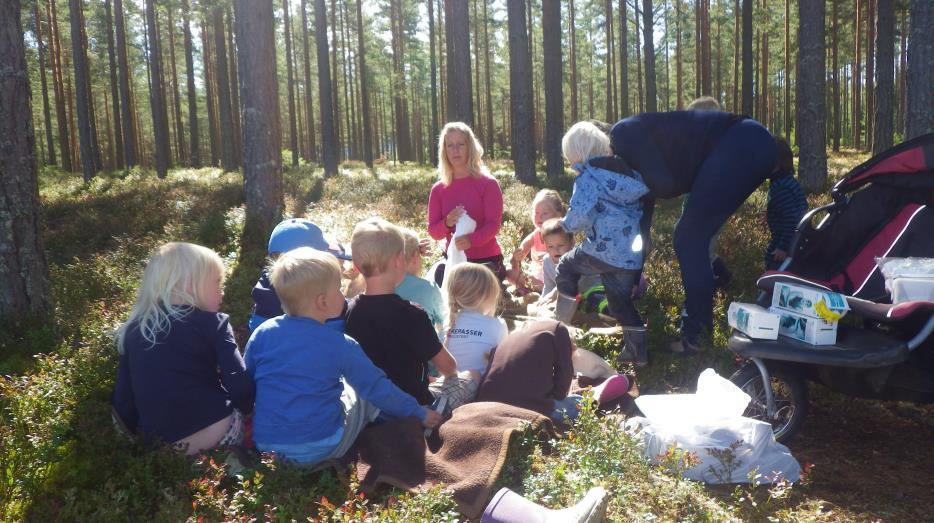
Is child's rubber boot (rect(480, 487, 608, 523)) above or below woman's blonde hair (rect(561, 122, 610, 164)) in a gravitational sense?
below

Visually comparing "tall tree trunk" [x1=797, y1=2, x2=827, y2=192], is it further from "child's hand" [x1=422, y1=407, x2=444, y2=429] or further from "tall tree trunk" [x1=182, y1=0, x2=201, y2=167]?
"tall tree trunk" [x1=182, y1=0, x2=201, y2=167]

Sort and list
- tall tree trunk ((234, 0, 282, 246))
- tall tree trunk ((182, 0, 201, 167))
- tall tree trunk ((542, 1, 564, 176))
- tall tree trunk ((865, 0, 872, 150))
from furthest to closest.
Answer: tall tree trunk ((182, 0, 201, 167)) < tall tree trunk ((865, 0, 872, 150)) < tall tree trunk ((542, 1, 564, 176)) < tall tree trunk ((234, 0, 282, 246))

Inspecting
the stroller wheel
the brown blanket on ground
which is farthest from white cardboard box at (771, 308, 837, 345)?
the brown blanket on ground

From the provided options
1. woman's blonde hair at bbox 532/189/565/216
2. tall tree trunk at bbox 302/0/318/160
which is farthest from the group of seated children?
tall tree trunk at bbox 302/0/318/160

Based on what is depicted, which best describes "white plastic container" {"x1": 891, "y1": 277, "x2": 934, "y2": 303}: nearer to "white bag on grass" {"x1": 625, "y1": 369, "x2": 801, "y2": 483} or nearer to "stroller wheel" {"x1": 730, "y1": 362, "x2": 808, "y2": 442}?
"stroller wheel" {"x1": 730, "y1": 362, "x2": 808, "y2": 442}

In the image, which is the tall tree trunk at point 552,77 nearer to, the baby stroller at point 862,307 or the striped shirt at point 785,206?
the striped shirt at point 785,206

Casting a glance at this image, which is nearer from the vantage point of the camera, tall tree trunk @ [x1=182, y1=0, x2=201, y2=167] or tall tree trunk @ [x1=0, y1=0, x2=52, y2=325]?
tall tree trunk @ [x1=0, y1=0, x2=52, y2=325]

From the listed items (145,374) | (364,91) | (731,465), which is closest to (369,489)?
(145,374)

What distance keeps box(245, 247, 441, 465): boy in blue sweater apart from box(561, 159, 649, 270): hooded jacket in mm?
2090

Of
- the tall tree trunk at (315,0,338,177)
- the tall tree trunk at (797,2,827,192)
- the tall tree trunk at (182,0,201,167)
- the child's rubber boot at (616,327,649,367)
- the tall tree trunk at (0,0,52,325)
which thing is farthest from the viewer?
the tall tree trunk at (182,0,201,167)

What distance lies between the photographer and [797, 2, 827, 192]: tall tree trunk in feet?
35.5

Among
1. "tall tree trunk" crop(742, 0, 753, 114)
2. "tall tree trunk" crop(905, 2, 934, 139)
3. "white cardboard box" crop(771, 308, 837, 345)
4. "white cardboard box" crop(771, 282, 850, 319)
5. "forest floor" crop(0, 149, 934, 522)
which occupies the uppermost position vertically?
"tall tree trunk" crop(742, 0, 753, 114)

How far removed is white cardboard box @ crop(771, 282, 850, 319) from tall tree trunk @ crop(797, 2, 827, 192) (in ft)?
26.9

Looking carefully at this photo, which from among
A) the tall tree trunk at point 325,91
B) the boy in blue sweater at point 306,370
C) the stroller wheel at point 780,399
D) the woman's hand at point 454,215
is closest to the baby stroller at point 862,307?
the stroller wheel at point 780,399
